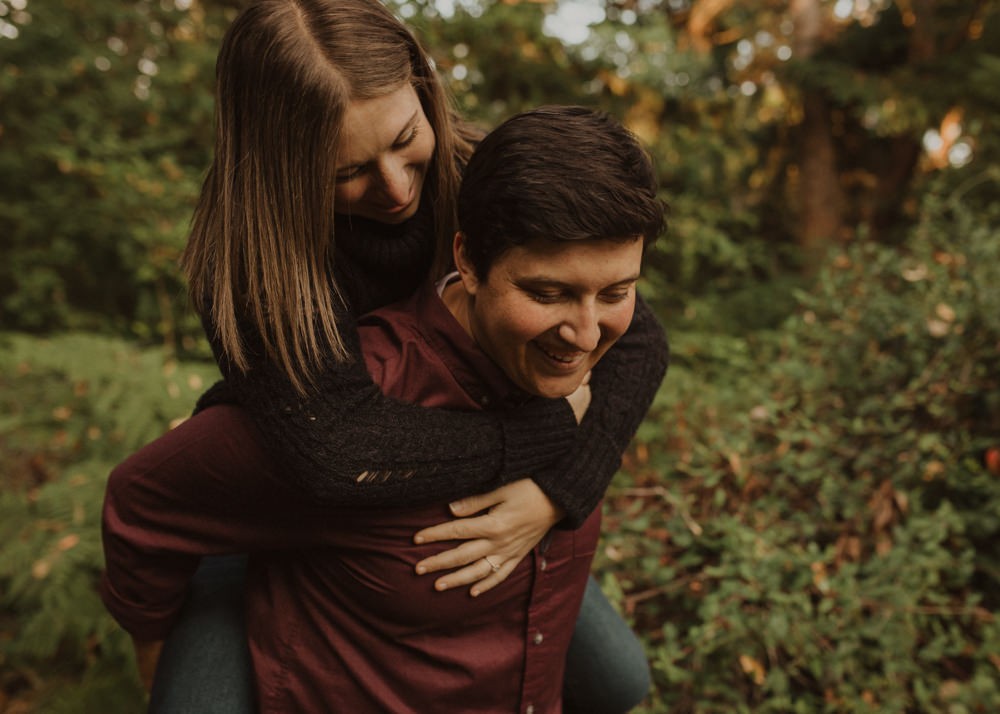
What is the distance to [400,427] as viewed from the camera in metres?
1.25

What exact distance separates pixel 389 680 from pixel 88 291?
526 cm

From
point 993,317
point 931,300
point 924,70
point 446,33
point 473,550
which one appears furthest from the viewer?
point 924,70

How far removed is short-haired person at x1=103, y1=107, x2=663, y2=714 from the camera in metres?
1.12

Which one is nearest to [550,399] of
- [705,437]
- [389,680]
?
[389,680]

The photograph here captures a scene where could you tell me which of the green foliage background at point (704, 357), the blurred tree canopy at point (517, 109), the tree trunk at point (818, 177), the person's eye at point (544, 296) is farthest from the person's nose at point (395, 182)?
the tree trunk at point (818, 177)

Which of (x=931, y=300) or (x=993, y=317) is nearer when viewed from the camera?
(x=993, y=317)

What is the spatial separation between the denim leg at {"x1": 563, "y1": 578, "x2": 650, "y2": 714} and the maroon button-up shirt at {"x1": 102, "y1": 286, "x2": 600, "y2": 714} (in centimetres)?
40

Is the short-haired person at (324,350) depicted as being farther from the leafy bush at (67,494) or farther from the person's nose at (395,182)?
the leafy bush at (67,494)

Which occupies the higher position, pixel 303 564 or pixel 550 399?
pixel 550 399

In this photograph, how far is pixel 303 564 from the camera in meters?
1.41

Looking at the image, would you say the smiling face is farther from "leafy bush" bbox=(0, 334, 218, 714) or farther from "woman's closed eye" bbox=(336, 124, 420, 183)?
"leafy bush" bbox=(0, 334, 218, 714)

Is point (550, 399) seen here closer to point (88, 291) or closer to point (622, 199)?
point (622, 199)

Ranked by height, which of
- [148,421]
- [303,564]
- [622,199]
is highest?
[622,199]

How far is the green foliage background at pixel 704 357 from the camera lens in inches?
95.5
